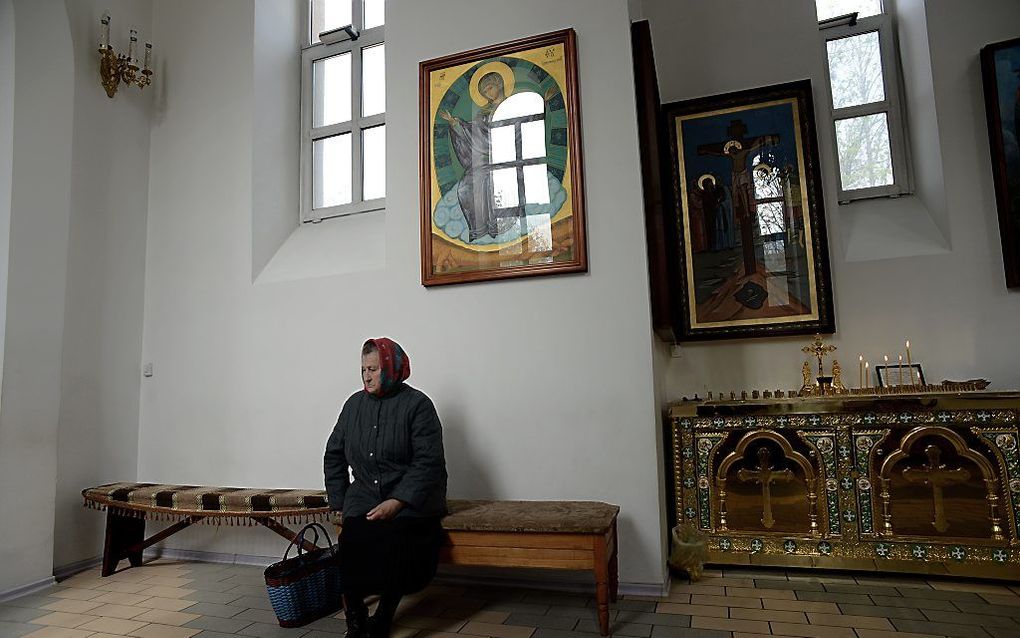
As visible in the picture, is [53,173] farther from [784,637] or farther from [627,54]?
[784,637]

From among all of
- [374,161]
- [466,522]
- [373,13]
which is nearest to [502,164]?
[374,161]

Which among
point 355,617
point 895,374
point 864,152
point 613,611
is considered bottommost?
point 613,611

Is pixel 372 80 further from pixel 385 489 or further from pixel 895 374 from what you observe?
pixel 895 374

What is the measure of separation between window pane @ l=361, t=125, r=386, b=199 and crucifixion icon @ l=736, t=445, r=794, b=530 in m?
3.22

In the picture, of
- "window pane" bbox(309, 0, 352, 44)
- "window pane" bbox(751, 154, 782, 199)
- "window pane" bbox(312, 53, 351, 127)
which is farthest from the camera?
"window pane" bbox(309, 0, 352, 44)

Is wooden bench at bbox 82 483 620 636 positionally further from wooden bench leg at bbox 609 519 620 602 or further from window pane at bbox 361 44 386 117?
window pane at bbox 361 44 386 117

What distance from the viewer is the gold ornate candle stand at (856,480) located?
10.9 ft

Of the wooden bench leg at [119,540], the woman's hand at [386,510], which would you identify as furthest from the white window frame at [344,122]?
the woman's hand at [386,510]

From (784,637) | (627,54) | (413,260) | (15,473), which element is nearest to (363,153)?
(413,260)

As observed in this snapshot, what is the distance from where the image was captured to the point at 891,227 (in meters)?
4.35

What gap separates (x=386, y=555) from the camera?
2.82 m

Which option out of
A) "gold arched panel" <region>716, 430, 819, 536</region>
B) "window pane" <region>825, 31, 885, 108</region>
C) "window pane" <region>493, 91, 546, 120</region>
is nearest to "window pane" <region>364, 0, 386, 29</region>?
"window pane" <region>493, 91, 546, 120</region>

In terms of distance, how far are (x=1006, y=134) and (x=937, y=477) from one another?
7.31ft

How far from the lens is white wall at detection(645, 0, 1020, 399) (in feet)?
13.1
